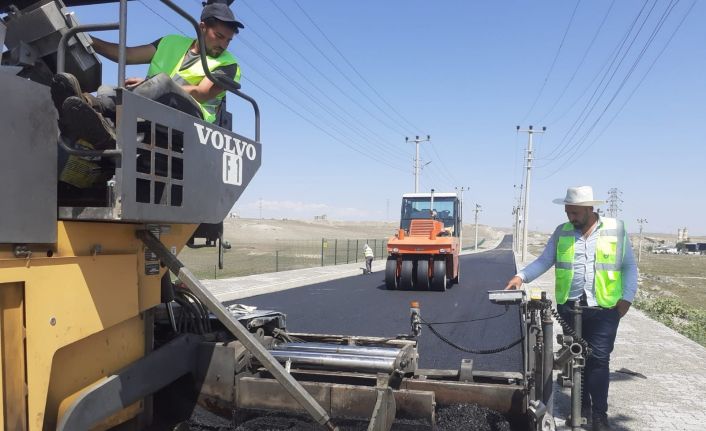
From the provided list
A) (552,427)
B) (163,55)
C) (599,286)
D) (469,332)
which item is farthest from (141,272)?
(469,332)

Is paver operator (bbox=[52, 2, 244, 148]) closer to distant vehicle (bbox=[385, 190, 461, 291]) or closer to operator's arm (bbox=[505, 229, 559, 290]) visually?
operator's arm (bbox=[505, 229, 559, 290])

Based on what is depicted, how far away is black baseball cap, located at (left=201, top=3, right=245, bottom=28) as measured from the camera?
3098 millimetres

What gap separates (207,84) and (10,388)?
173 cm

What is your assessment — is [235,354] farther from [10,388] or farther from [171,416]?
[10,388]

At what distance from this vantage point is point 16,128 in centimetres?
204

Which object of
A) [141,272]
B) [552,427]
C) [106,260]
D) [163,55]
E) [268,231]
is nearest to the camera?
[106,260]

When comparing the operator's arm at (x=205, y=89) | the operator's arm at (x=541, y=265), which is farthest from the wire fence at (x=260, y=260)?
the operator's arm at (x=205, y=89)

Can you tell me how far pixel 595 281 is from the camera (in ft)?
14.5

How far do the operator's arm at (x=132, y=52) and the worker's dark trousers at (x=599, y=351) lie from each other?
3.61m

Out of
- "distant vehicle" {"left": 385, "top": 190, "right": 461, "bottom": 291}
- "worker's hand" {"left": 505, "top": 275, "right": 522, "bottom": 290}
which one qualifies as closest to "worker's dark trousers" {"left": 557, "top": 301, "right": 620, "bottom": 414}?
"worker's hand" {"left": 505, "top": 275, "right": 522, "bottom": 290}

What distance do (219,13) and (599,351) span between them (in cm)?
362

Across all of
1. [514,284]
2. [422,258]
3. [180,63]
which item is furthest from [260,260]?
[180,63]

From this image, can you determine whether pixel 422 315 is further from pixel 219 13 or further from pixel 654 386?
pixel 219 13

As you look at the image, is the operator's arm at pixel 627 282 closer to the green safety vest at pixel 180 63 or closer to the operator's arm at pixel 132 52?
the green safety vest at pixel 180 63
